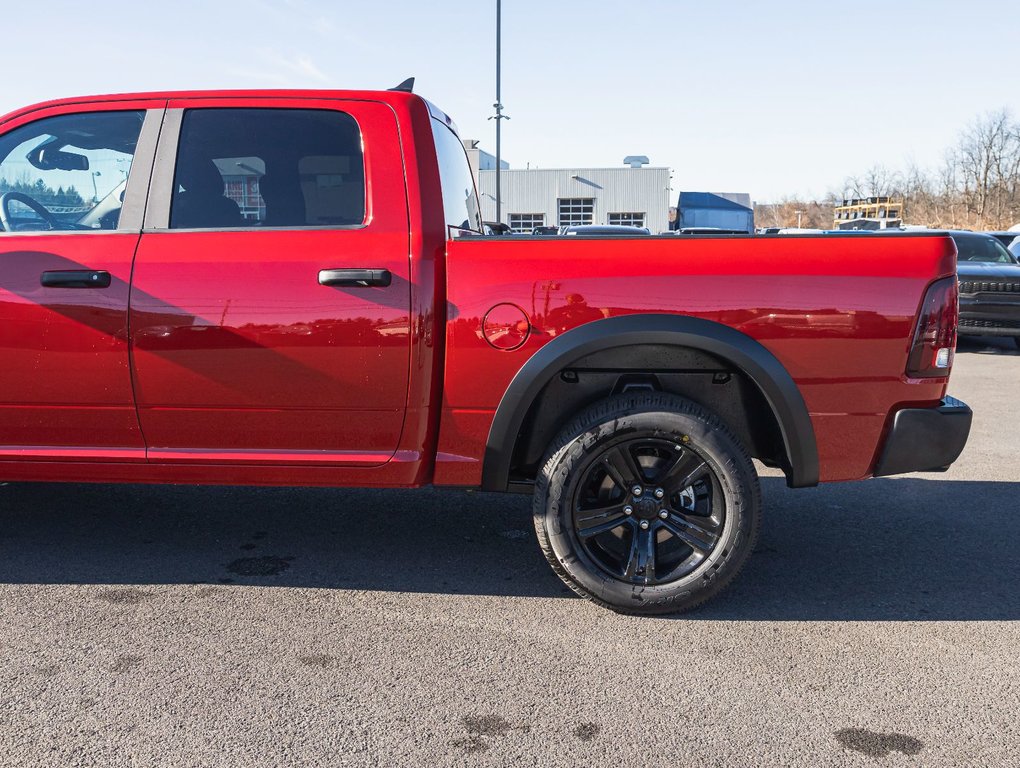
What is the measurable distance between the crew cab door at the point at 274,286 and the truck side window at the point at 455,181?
28 centimetres

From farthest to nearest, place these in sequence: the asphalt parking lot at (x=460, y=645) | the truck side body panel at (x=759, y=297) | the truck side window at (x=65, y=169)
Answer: the truck side window at (x=65, y=169) → the truck side body panel at (x=759, y=297) → the asphalt parking lot at (x=460, y=645)

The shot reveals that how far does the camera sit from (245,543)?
418 centimetres

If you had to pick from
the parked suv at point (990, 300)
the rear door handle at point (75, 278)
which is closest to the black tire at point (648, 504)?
the rear door handle at point (75, 278)

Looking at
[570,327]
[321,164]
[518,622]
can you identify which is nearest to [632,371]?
[570,327]

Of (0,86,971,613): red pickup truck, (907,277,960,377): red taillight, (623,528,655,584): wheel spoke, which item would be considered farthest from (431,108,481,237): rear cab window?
(907,277,960,377): red taillight

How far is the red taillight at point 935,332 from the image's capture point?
3.20 meters

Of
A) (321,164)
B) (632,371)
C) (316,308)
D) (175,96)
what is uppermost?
(175,96)

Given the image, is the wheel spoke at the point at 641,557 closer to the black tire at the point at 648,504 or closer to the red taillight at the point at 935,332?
the black tire at the point at 648,504

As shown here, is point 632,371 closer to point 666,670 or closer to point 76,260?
point 666,670

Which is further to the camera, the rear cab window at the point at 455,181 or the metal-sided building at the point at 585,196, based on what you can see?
the metal-sided building at the point at 585,196

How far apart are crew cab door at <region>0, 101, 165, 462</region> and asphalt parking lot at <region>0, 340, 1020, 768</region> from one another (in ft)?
2.17

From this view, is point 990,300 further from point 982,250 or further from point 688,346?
point 688,346

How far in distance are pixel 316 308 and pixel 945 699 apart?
2.47 m

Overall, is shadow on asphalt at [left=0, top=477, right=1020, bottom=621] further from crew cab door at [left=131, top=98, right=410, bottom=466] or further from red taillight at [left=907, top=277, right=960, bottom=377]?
red taillight at [left=907, top=277, right=960, bottom=377]
